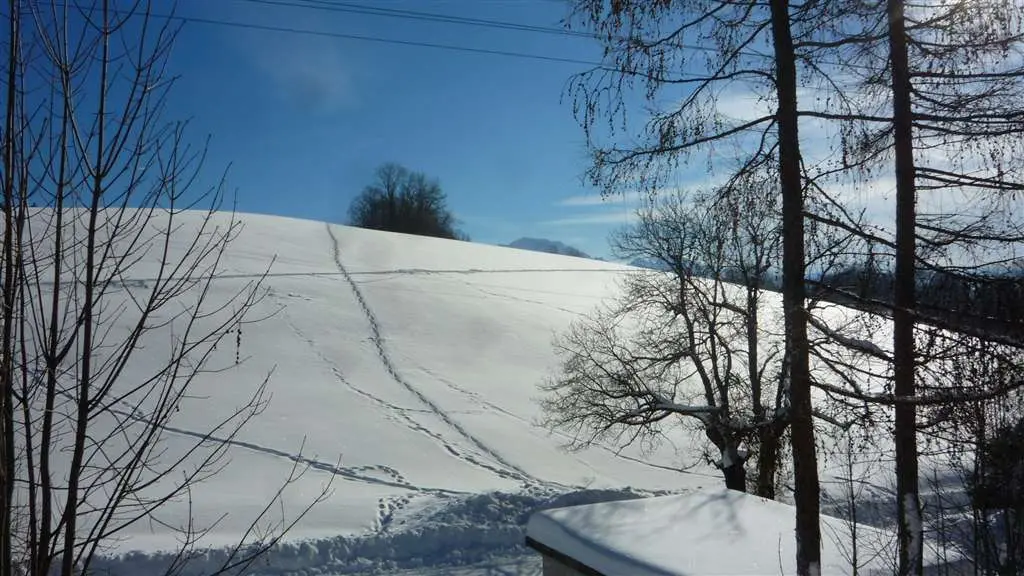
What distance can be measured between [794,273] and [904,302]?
97cm

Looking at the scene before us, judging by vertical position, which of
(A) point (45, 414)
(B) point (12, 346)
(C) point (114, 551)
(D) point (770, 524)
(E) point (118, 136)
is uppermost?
(E) point (118, 136)

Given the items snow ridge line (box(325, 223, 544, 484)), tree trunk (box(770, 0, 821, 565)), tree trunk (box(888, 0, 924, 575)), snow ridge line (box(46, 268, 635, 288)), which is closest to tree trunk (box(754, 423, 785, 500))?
tree trunk (box(888, 0, 924, 575))

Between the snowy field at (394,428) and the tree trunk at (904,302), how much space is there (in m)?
4.09

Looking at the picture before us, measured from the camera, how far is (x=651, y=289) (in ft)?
60.2

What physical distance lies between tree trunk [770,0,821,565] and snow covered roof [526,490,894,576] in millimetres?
348

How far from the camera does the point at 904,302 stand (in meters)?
5.25

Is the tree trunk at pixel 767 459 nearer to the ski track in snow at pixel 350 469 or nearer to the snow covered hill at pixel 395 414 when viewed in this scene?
the snow covered hill at pixel 395 414

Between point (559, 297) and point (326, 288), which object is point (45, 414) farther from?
point (559, 297)

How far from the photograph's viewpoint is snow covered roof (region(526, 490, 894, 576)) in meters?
5.01

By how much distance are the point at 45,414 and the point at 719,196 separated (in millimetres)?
4507

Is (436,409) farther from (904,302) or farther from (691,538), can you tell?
(904,302)

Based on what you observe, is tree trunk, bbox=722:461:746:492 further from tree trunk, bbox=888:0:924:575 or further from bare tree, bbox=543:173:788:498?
tree trunk, bbox=888:0:924:575

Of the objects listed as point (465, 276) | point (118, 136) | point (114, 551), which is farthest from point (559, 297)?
point (118, 136)

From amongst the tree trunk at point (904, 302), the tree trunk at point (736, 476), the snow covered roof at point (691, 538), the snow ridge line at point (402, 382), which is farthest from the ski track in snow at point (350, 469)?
the tree trunk at point (904, 302)
